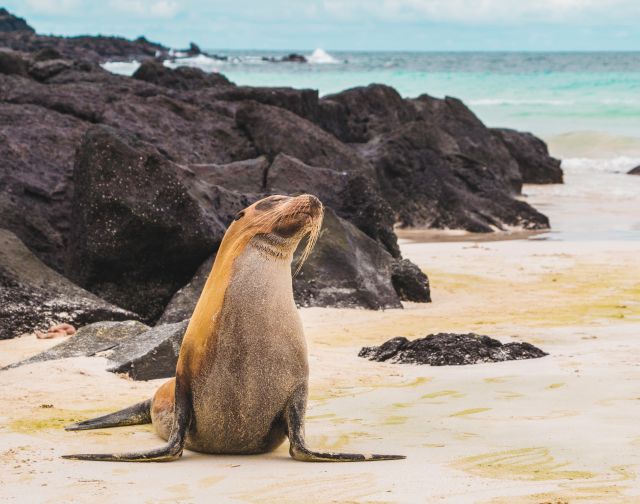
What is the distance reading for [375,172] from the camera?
1634 centimetres

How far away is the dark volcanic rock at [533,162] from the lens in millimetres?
24938

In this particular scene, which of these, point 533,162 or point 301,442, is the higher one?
point 533,162

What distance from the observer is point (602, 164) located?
3033 centimetres

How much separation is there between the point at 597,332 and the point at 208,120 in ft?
28.5

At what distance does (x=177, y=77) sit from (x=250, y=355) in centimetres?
1998

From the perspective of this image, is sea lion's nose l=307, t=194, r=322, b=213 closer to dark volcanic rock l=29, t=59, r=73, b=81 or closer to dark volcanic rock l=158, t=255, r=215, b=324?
dark volcanic rock l=158, t=255, r=215, b=324

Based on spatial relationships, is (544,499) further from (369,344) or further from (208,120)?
(208,120)

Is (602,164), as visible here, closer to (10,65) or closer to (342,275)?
(10,65)

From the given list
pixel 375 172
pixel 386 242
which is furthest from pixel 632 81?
pixel 386 242

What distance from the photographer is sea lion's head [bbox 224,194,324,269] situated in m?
5.05

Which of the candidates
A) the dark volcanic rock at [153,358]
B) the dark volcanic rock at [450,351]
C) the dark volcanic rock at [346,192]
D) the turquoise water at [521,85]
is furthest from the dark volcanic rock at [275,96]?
the turquoise water at [521,85]

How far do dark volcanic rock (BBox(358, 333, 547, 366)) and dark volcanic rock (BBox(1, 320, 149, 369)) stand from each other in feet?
5.35

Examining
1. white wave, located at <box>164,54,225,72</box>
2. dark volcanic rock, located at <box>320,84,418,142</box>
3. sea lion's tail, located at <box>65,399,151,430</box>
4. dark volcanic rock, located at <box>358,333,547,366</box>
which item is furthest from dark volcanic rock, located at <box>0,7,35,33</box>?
sea lion's tail, located at <box>65,399,151,430</box>

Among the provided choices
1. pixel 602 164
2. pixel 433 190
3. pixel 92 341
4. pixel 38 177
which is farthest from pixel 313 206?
pixel 602 164
